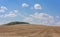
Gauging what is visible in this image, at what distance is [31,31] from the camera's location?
2301mm

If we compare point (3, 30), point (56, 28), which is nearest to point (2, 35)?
point (3, 30)

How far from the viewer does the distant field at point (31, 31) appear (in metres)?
2.29

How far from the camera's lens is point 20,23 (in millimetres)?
2381

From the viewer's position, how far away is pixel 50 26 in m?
2.32

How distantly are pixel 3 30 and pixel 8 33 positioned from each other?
0.34ft

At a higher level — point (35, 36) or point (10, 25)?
point (10, 25)

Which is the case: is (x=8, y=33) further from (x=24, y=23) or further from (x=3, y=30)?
(x=24, y=23)

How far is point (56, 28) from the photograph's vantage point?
2.31 meters

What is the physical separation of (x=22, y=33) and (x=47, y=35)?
0.43 meters

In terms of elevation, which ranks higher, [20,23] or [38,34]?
[20,23]

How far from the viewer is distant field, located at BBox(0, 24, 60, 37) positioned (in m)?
2.29

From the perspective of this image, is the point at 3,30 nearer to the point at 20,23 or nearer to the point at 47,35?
the point at 20,23

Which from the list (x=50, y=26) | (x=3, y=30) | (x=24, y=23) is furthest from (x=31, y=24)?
(x=3, y=30)

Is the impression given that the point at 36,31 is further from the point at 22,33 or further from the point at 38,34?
the point at 22,33
